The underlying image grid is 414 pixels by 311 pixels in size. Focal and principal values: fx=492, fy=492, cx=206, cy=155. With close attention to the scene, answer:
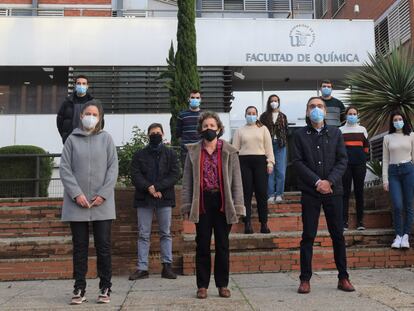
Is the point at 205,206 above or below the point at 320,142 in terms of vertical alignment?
below

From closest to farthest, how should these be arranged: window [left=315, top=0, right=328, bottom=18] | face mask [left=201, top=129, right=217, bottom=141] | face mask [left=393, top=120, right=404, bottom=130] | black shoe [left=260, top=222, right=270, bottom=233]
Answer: face mask [left=201, top=129, right=217, bottom=141]
face mask [left=393, top=120, right=404, bottom=130]
black shoe [left=260, top=222, right=270, bottom=233]
window [left=315, top=0, right=328, bottom=18]

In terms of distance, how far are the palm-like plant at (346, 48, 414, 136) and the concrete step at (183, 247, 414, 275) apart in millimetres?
3319

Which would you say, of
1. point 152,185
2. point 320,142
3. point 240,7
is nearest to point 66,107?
point 152,185

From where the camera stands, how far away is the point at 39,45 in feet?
45.2

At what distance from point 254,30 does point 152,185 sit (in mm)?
9125

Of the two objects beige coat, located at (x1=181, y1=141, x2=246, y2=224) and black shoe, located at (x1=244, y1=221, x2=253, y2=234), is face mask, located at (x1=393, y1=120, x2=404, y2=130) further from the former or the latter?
beige coat, located at (x1=181, y1=141, x2=246, y2=224)

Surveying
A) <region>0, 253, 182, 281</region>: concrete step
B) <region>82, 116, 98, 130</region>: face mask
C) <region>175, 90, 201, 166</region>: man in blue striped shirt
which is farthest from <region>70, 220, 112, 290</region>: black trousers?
<region>175, 90, 201, 166</region>: man in blue striped shirt

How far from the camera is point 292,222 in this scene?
7.57 m

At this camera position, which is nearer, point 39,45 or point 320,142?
point 320,142

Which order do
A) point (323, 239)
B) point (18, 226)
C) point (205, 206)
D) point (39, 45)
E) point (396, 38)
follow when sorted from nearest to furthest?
point (205, 206), point (323, 239), point (18, 226), point (39, 45), point (396, 38)

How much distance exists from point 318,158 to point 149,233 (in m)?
2.50

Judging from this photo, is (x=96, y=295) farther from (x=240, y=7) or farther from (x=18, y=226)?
(x=240, y=7)

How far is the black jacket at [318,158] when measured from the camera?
17.3ft

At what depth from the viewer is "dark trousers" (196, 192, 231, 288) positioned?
509 cm
